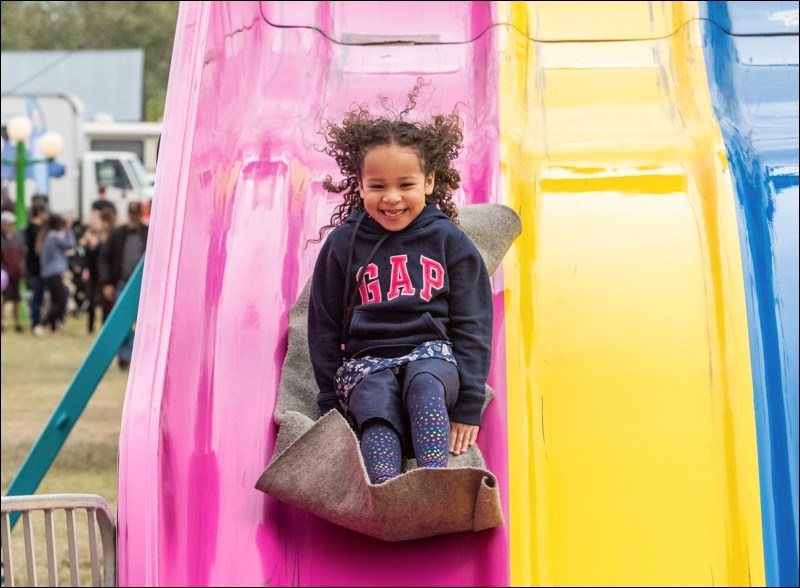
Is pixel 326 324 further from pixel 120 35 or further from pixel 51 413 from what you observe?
pixel 120 35

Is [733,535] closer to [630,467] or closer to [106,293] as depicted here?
[630,467]

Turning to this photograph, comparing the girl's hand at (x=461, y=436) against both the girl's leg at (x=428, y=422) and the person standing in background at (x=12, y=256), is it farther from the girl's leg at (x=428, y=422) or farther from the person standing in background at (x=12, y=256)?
the person standing in background at (x=12, y=256)

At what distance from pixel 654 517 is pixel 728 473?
0.27 metres

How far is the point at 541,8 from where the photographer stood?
226 inches

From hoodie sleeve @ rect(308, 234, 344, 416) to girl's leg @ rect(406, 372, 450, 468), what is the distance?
1.06 feet

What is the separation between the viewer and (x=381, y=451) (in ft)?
11.2

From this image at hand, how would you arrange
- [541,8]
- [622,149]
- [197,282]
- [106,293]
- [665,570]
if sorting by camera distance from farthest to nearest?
[106,293]
[541,8]
[622,149]
[197,282]
[665,570]

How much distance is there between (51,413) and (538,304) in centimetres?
682

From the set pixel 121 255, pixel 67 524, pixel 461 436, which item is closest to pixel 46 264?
pixel 121 255

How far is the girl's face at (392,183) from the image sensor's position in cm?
361

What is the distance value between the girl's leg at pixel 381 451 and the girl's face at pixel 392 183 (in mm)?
624

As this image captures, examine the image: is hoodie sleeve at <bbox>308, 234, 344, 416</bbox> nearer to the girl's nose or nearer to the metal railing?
the girl's nose

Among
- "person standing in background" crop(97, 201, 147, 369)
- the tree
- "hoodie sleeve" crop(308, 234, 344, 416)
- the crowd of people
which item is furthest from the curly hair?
the tree

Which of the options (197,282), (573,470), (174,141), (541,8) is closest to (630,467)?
(573,470)
